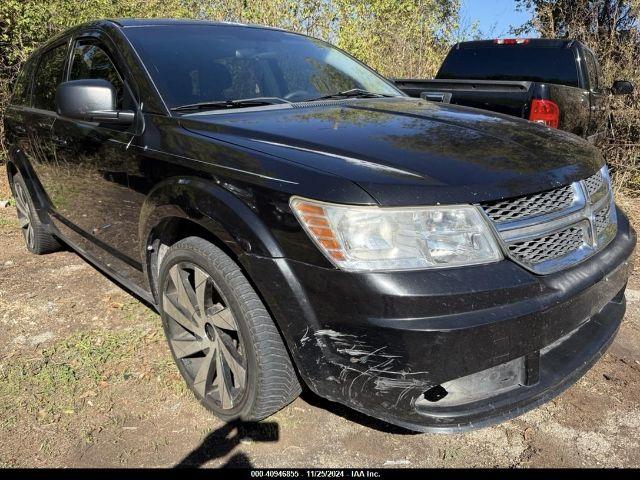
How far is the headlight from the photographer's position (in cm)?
177

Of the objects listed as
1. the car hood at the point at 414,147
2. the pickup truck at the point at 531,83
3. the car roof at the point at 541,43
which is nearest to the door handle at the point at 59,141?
the car hood at the point at 414,147

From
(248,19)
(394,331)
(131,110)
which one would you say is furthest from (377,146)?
(248,19)

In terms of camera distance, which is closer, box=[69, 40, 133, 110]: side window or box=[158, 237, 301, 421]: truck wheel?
box=[158, 237, 301, 421]: truck wheel

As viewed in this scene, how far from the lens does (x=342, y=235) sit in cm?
179

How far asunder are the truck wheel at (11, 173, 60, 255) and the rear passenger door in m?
0.94

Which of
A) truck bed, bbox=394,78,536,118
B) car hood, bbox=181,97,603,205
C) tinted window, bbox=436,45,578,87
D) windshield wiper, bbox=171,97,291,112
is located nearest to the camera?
car hood, bbox=181,97,603,205

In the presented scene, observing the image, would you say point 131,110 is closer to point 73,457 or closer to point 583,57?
point 73,457

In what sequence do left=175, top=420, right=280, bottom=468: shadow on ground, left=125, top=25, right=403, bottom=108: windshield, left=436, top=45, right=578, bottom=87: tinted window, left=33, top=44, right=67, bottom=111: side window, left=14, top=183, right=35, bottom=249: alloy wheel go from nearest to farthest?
left=175, top=420, right=280, bottom=468: shadow on ground, left=125, top=25, right=403, bottom=108: windshield, left=33, top=44, right=67, bottom=111: side window, left=14, top=183, right=35, bottom=249: alloy wheel, left=436, top=45, right=578, bottom=87: tinted window

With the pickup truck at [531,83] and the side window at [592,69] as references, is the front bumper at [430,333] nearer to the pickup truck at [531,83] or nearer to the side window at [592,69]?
the pickup truck at [531,83]

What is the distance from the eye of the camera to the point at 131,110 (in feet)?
8.97

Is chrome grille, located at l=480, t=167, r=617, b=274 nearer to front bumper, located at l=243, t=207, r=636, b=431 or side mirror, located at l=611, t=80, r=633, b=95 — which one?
front bumper, located at l=243, t=207, r=636, b=431

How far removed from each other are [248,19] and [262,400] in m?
8.63

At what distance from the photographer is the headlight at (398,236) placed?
5.82 ft

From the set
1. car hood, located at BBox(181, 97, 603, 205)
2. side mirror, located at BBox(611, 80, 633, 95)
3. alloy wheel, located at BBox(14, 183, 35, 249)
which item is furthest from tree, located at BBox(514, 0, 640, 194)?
alloy wheel, located at BBox(14, 183, 35, 249)
